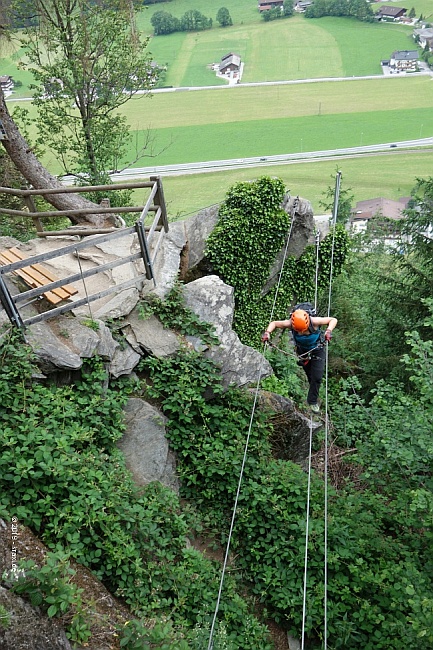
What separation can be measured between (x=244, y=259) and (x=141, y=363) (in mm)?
4245

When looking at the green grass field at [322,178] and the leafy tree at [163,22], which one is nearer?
the green grass field at [322,178]

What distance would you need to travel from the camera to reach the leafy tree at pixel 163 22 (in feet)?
334

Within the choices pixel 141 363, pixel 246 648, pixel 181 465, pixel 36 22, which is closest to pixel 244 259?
pixel 141 363

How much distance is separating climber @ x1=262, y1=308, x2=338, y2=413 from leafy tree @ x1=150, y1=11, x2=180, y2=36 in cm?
11764

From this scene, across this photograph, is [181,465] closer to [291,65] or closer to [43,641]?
[43,641]

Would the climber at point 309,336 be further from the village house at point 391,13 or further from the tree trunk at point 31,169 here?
the village house at point 391,13

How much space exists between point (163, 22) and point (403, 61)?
54.4 m

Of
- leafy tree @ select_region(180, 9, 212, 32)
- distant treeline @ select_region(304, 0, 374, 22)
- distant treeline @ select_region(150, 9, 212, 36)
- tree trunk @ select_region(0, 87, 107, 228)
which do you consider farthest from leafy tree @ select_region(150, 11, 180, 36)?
tree trunk @ select_region(0, 87, 107, 228)

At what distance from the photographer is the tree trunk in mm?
11336

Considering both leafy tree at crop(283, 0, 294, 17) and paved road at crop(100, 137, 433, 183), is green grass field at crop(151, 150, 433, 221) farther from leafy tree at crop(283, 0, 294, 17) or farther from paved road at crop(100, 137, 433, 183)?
leafy tree at crop(283, 0, 294, 17)

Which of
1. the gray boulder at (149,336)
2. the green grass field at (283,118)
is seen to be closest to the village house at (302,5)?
the green grass field at (283,118)

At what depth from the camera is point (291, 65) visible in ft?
325

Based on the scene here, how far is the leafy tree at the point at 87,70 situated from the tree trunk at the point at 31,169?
4.02 metres

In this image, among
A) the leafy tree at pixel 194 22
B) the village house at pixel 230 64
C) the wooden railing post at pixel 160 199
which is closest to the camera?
the wooden railing post at pixel 160 199
